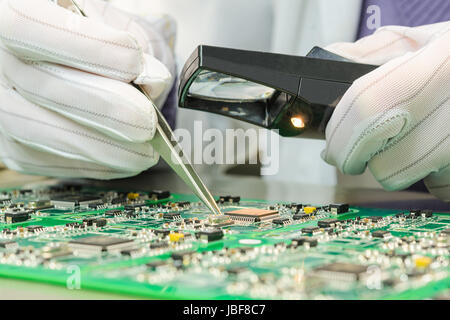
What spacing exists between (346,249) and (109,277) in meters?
0.31

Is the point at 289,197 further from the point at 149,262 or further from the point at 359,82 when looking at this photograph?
the point at 149,262

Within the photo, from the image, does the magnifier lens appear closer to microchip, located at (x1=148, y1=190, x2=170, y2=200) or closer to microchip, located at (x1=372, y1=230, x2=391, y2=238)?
microchip, located at (x1=148, y1=190, x2=170, y2=200)

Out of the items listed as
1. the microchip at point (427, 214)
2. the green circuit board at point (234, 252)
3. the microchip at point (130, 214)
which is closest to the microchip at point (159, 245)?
the green circuit board at point (234, 252)

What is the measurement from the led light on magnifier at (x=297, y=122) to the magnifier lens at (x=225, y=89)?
76 mm

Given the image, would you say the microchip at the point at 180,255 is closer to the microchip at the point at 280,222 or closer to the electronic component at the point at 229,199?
the microchip at the point at 280,222

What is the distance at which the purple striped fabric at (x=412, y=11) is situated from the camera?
1510mm

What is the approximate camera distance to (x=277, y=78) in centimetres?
106

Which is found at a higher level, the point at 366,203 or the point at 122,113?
the point at 122,113

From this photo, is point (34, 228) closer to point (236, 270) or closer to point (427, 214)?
point (236, 270)

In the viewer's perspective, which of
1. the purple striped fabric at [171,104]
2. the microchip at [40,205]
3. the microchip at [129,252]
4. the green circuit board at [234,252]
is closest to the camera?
the green circuit board at [234,252]

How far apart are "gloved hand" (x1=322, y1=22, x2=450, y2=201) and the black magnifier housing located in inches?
1.6

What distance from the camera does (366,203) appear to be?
127 centimetres
